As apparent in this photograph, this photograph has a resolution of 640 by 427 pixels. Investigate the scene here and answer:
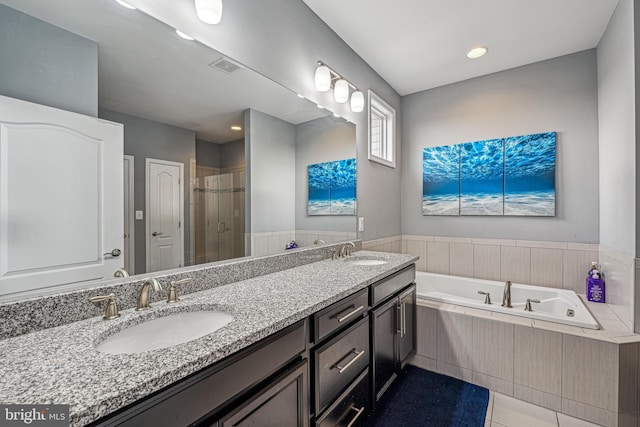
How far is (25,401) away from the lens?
0.50 meters

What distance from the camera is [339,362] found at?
1.26m

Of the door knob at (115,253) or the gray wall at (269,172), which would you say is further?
the gray wall at (269,172)

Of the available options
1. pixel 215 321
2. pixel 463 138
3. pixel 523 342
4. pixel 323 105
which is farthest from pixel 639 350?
pixel 323 105

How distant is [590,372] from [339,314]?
163 centimetres

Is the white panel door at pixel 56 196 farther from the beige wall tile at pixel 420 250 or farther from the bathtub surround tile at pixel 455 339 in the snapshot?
the beige wall tile at pixel 420 250

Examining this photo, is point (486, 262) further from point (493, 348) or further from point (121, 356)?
point (121, 356)

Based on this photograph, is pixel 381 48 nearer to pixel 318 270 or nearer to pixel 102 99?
pixel 318 270

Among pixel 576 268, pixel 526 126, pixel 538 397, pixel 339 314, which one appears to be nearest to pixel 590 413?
pixel 538 397

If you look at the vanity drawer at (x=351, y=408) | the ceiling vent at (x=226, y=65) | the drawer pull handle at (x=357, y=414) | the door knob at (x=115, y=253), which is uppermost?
the ceiling vent at (x=226, y=65)

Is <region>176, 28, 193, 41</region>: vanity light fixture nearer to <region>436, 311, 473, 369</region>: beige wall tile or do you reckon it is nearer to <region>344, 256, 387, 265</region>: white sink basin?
<region>344, 256, 387, 265</region>: white sink basin

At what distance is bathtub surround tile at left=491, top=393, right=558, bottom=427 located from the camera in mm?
1667

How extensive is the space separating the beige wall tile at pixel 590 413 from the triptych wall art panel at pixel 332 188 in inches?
72.1

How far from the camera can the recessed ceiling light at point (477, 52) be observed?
7.73 ft

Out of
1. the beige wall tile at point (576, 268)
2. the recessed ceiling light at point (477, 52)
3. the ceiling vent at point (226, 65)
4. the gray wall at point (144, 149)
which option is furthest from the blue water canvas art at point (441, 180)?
the gray wall at point (144, 149)
